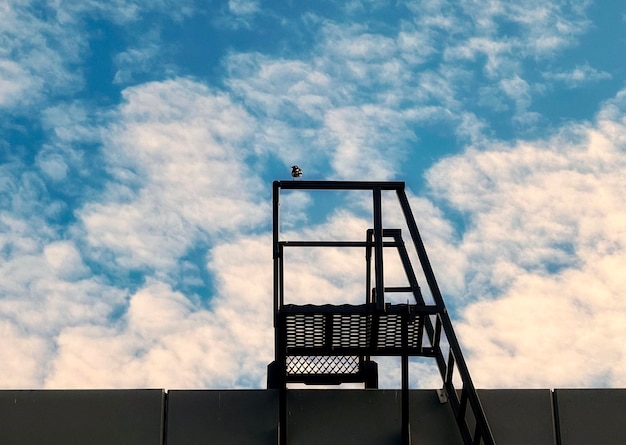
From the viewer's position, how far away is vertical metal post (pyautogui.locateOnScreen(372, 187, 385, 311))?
11047mm

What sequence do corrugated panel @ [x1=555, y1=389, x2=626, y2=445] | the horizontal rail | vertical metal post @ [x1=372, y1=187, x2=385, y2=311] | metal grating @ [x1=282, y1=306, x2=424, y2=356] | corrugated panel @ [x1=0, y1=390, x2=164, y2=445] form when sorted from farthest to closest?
1. the horizontal rail
2. corrugated panel @ [x1=555, y1=389, x2=626, y2=445]
3. corrugated panel @ [x1=0, y1=390, x2=164, y2=445]
4. metal grating @ [x1=282, y1=306, x2=424, y2=356]
5. vertical metal post @ [x1=372, y1=187, x2=385, y2=311]

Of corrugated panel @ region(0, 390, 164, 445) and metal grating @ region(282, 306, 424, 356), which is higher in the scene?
metal grating @ region(282, 306, 424, 356)

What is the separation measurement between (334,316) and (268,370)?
1558mm

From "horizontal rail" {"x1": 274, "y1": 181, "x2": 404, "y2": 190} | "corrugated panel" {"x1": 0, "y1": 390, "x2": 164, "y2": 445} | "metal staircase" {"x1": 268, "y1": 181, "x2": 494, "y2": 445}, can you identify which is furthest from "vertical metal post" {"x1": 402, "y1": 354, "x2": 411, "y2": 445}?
"corrugated panel" {"x1": 0, "y1": 390, "x2": 164, "y2": 445}

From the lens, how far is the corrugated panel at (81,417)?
1176 centimetres

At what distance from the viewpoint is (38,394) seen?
11930 mm

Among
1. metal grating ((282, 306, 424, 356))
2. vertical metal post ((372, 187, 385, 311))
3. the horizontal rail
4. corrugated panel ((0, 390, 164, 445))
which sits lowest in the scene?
corrugated panel ((0, 390, 164, 445))

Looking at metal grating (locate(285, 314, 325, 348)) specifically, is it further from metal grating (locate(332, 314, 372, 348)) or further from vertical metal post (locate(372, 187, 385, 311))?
vertical metal post (locate(372, 187, 385, 311))

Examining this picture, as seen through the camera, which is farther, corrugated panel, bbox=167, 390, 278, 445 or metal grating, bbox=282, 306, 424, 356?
corrugated panel, bbox=167, 390, 278, 445

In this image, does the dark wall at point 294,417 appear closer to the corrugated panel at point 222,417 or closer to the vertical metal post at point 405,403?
the corrugated panel at point 222,417

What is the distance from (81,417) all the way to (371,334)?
375 cm

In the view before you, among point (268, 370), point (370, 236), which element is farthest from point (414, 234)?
→ point (268, 370)

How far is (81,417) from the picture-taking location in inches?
467

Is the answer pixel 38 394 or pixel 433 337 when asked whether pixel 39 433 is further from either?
pixel 433 337
